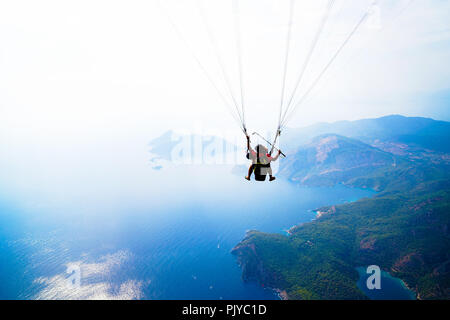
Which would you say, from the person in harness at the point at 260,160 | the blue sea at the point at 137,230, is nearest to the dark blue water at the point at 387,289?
the blue sea at the point at 137,230

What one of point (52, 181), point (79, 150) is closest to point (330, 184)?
point (52, 181)

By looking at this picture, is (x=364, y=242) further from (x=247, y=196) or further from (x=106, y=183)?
(x=106, y=183)

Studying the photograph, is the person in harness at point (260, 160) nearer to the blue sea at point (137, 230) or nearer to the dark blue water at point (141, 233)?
the dark blue water at point (141, 233)

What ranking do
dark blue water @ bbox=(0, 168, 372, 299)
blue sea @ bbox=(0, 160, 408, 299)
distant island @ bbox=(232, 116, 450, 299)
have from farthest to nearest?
blue sea @ bbox=(0, 160, 408, 299) → dark blue water @ bbox=(0, 168, 372, 299) → distant island @ bbox=(232, 116, 450, 299)

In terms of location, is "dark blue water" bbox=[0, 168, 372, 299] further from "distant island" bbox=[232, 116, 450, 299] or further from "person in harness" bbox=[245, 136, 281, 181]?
"person in harness" bbox=[245, 136, 281, 181]

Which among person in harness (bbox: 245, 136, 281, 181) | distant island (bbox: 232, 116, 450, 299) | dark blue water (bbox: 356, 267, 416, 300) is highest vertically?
person in harness (bbox: 245, 136, 281, 181)

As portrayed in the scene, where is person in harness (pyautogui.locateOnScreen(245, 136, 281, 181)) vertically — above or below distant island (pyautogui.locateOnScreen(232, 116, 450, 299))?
above

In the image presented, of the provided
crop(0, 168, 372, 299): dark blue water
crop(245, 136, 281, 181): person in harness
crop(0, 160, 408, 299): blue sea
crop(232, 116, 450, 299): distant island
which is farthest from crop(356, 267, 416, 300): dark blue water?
crop(245, 136, 281, 181): person in harness
